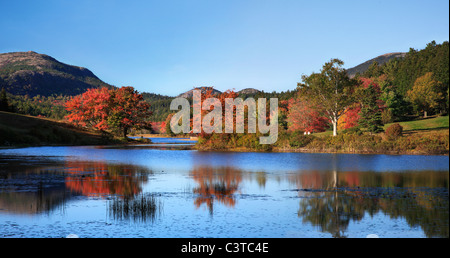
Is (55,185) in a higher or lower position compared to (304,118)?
lower

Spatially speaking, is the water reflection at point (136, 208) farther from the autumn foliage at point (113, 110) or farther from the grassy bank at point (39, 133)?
the autumn foliage at point (113, 110)

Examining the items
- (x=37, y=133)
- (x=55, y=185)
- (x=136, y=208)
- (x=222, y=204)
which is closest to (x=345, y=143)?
(x=222, y=204)

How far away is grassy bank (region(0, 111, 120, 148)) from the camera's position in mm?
60531

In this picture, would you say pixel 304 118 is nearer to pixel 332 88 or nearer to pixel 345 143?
pixel 332 88

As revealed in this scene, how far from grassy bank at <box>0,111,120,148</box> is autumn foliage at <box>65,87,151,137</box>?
4.30 metres

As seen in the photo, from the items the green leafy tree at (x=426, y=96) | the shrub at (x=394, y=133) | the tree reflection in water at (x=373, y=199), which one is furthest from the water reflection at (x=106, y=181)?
the green leafy tree at (x=426, y=96)

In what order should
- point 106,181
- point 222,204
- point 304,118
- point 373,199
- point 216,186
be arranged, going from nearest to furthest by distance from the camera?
point 222,204 → point 373,199 → point 216,186 → point 106,181 → point 304,118

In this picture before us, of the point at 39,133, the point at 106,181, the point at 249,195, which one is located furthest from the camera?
the point at 39,133

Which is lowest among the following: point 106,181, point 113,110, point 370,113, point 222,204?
point 222,204

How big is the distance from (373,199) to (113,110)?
228ft

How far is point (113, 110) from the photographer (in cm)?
8000

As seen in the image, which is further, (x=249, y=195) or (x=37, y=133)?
(x=37, y=133)

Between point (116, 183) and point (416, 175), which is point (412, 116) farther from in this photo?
point (116, 183)

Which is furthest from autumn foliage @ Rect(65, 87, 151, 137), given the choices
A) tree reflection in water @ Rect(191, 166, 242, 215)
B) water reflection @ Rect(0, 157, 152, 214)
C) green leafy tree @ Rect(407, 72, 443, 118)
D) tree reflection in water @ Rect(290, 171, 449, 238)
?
tree reflection in water @ Rect(290, 171, 449, 238)
